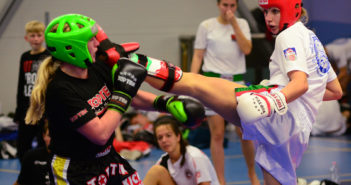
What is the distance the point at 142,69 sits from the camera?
3242 millimetres

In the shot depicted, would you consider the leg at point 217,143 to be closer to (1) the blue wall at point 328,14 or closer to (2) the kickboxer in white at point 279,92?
(1) the blue wall at point 328,14

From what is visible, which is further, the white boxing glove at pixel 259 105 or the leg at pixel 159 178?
the leg at pixel 159 178

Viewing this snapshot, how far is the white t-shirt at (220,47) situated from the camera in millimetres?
6441

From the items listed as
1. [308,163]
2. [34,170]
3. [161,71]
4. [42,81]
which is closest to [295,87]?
[161,71]

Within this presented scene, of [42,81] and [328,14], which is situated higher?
[42,81]

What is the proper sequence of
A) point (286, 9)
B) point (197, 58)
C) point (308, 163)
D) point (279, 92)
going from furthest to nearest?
point (308, 163)
point (197, 58)
point (286, 9)
point (279, 92)

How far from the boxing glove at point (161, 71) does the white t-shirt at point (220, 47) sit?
290cm

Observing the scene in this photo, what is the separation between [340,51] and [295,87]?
20.0 feet

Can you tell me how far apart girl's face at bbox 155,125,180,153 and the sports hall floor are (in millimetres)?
1469

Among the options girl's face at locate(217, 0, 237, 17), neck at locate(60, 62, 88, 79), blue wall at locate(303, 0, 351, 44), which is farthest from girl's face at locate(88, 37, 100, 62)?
blue wall at locate(303, 0, 351, 44)

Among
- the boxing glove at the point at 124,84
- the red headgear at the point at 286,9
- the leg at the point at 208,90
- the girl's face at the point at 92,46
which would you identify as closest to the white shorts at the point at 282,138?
the leg at the point at 208,90

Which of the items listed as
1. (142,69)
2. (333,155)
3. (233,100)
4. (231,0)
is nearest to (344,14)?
(231,0)

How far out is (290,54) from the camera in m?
3.60

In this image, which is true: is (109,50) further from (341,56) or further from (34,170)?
(341,56)
